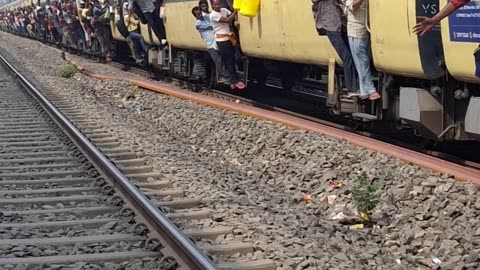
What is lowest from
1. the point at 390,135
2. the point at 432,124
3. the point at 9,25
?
the point at 9,25

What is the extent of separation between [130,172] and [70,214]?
1576 millimetres

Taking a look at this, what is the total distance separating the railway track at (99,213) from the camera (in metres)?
4.86

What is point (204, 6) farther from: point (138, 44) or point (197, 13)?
point (138, 44)

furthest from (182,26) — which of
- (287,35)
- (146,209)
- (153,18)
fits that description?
(146,209)

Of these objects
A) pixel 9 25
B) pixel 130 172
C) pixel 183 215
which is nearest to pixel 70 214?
Result: pixel 183 215

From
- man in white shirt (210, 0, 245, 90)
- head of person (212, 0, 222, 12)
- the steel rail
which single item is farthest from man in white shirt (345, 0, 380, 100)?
head of person (212, 0, 222, 12)

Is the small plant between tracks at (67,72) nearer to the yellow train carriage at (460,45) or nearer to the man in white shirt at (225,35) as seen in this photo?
the man in white shirt at (225,35)

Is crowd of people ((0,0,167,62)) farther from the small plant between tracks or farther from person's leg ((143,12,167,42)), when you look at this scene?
the small plant between tracks

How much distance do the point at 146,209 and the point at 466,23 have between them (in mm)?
2913

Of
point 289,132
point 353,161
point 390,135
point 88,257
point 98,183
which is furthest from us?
point 390,135

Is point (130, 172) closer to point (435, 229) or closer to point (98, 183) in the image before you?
point (98, 183)

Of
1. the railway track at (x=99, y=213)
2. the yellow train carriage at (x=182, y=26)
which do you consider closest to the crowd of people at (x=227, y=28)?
the yellow train carriage at (x=182, y=26)

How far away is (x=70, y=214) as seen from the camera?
6.06m

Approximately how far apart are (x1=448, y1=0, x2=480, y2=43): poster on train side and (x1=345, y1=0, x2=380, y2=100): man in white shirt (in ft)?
6.44
